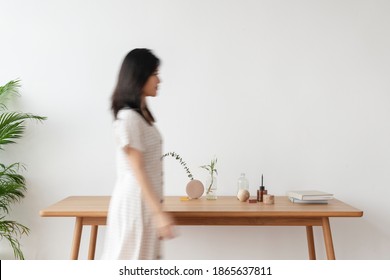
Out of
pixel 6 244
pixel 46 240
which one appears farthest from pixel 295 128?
pixel 6 244

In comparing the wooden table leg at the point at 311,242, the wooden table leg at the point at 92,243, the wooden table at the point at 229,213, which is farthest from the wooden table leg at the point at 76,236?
the wooden table leg at the point at 311,242

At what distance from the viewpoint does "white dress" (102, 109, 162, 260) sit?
6.24ft

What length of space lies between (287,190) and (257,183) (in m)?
0.21

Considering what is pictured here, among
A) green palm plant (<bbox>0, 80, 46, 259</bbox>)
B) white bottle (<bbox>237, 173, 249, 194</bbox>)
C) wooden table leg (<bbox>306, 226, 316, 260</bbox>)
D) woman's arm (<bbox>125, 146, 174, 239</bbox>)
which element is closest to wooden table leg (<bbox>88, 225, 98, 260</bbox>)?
green palm plant (<bbox>0, 80, 46, 259</bbox>)

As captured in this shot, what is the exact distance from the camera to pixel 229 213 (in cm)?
256

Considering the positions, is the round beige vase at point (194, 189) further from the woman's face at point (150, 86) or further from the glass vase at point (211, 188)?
the woman's face at point (150, 86)

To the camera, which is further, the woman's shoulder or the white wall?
the white wall

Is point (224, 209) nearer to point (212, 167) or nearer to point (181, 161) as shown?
point (212, 167)

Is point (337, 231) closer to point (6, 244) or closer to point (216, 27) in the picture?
point (216, 27)

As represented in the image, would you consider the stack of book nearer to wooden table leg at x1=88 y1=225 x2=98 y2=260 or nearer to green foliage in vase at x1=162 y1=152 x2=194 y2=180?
green foliage in vase at x1=162 y1=152 x2=194 y2=180

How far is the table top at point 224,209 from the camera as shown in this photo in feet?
8.36

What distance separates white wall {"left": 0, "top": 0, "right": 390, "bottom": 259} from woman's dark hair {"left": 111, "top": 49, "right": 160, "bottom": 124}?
3.81 feet

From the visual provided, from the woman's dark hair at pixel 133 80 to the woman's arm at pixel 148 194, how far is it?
0.18 meters

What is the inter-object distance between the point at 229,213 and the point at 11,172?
1586 millimetres
